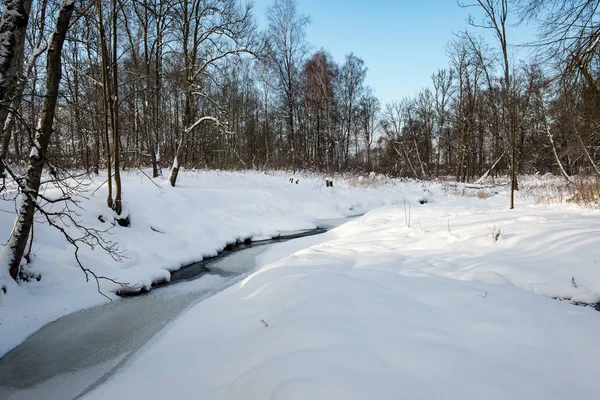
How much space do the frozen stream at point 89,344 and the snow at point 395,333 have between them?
15.0 inches

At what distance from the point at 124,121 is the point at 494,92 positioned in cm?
2257

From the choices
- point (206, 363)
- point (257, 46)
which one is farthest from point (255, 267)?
point (257, 46)

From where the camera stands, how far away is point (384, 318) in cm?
250

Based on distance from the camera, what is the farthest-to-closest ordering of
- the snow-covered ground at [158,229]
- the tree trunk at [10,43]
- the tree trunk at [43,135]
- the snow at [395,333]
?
1. the snow-covered ground at [158,229]
2. the tree trunk at [43,135]
3. the tree trunk at [10,43]
4. the snow at [395,333]

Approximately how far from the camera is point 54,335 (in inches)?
149

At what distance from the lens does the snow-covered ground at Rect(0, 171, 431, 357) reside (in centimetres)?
434

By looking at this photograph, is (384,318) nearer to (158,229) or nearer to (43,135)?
(43,135)

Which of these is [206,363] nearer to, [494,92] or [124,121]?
[124,121]

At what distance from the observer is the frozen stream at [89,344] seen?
2.85m

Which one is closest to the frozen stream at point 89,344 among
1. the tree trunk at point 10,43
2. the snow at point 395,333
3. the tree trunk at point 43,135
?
the snow at point 395,333

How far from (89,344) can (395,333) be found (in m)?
3.43

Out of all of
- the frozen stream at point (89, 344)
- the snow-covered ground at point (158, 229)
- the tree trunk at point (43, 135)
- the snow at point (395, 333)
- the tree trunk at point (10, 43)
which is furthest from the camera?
the snow-covered ground at point (158, 229)

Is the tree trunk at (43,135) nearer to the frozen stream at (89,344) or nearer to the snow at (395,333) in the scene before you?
the frozen stream at (89,344)

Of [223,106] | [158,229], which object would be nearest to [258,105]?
[223,106]
